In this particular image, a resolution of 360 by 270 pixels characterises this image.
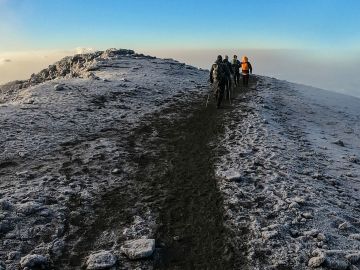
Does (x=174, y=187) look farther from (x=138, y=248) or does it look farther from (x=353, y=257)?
(x=353, y=257)

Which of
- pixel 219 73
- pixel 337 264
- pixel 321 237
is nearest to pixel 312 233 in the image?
pixel 321 237

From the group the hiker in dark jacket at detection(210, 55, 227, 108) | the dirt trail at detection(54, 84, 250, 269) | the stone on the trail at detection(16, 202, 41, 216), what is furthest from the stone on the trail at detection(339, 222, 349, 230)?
the hiker in dark jacket at detection(210, 55, 227, 108)

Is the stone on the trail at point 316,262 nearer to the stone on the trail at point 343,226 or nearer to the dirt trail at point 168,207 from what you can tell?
the dirt trail at point 168,207

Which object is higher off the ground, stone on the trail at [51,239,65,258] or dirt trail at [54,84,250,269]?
dirt trail at [54,84,250,269]

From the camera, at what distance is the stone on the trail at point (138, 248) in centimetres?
898

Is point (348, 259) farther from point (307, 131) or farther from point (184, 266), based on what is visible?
point (307, 131)

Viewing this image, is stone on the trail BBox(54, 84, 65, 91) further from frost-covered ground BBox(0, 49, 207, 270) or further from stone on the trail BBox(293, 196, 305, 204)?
stone on the trail BBox(293, 196, 305, 204)

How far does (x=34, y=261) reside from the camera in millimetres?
8625

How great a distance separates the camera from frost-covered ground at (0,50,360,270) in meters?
9.26

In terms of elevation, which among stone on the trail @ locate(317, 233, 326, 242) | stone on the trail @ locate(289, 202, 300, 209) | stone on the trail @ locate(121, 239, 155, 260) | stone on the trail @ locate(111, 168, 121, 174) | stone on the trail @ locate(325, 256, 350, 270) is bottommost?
stone on the trail @ locate(121, 239, 155, 260)

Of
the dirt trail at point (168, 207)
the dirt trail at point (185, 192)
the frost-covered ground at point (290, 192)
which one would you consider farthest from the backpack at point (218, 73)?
the dirt trail at point (168, 207)

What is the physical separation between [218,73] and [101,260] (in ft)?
55.5

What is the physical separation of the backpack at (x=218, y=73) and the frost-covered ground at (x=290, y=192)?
2153 mm

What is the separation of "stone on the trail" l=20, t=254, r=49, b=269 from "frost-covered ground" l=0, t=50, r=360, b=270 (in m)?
0.02
